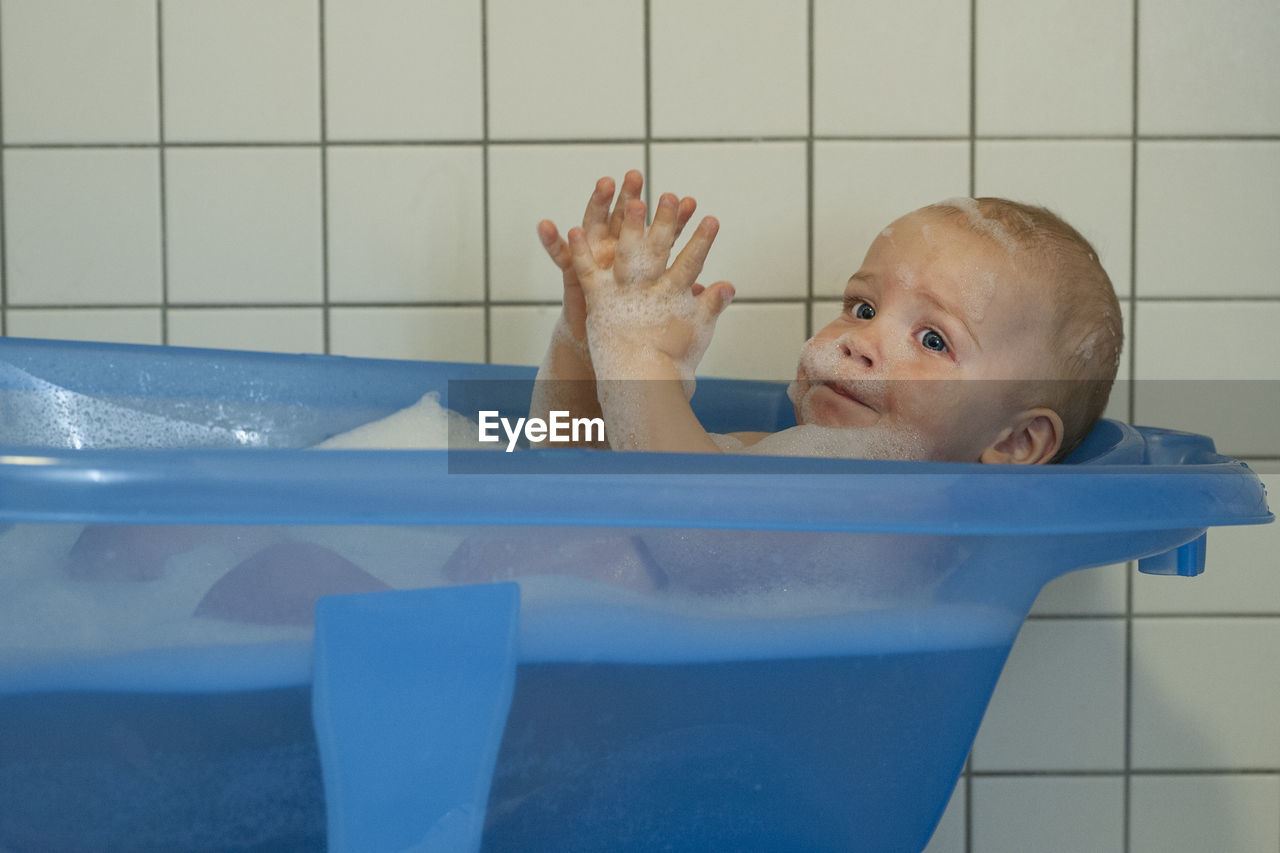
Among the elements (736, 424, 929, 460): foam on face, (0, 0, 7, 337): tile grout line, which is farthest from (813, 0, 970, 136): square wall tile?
(0, 0, 7, 337): tile grout line

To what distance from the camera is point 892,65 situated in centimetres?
103

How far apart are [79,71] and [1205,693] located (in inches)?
51.9

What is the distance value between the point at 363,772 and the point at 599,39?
0.77m

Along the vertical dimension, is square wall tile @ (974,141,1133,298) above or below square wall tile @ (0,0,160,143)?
below

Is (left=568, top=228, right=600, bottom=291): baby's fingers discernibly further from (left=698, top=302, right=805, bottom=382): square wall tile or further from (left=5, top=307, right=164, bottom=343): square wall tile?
(left=5, top=307, right=164, bottom=343): square wall tile

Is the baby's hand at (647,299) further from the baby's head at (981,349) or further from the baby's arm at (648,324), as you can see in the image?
the baby's head at (981,349)

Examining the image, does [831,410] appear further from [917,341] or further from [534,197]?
[534,197]

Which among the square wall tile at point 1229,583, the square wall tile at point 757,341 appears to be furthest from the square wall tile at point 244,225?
the square wall tile at point 1229,583

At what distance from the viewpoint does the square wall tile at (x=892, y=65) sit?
1.03 metres

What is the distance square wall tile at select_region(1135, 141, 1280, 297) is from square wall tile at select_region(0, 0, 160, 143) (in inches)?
40.0

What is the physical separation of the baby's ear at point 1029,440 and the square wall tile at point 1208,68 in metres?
0.43

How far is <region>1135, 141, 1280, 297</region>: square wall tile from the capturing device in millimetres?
1042

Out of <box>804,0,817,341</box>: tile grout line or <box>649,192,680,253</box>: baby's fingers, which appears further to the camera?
<box>804,0,817,341</box>: tile grout line

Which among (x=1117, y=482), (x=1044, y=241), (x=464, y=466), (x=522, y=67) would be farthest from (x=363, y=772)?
(x=522, y=67)
